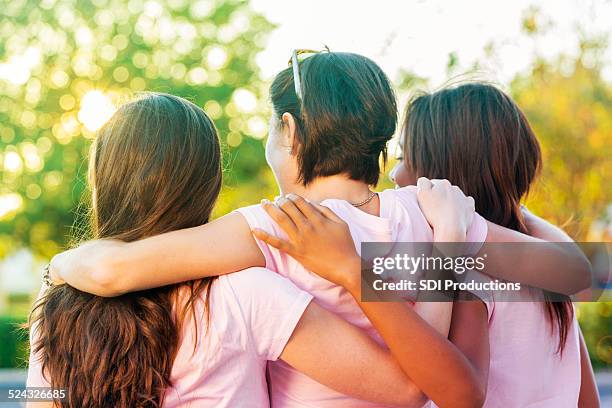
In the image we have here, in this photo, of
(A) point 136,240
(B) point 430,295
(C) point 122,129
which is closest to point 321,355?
(B) point 430,295

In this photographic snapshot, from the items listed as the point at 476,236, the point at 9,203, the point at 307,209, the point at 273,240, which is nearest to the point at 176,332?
the point at 273,240

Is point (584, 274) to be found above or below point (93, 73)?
above

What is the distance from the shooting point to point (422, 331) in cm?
175

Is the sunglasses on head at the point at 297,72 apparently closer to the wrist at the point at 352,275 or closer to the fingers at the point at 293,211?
the fingers at the point at 293,211

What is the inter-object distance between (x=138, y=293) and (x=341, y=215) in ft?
1.72

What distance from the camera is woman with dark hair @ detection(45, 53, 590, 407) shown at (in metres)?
1.75

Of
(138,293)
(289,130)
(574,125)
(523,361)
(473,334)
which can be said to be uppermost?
(289,130)

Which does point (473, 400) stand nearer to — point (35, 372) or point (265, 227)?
point (265, 227)

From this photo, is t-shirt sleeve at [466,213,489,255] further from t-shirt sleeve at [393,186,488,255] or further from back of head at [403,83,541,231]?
back of head at [403,83,541,231]

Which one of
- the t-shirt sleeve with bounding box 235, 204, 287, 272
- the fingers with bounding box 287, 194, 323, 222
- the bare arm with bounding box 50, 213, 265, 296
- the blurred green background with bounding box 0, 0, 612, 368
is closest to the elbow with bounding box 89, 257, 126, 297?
the bare arm with bounding box 50, 213, 265, 296

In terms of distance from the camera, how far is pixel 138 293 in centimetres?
Answer: 184

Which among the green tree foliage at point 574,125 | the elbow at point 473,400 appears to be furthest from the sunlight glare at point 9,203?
the elbow at point 473,400

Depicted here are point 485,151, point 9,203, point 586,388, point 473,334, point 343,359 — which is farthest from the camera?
point 9,203

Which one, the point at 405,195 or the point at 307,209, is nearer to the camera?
the point at 307,209
